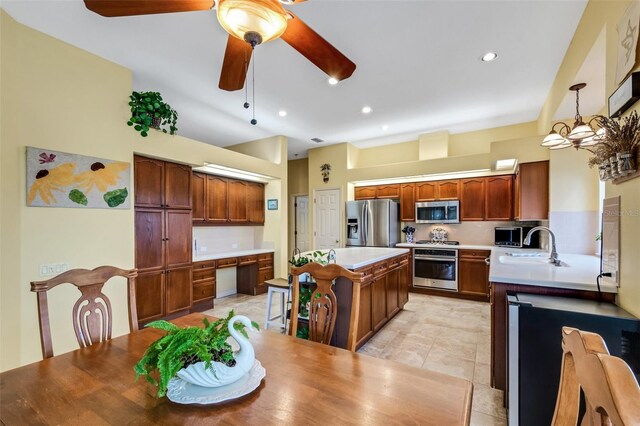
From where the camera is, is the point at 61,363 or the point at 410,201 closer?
the point at 61,363

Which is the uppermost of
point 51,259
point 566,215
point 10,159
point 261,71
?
point 261,71

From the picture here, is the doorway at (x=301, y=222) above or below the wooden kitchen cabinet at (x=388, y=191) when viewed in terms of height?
below

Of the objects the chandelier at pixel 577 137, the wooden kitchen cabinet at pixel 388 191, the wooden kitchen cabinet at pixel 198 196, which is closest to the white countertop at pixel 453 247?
the wooden kitchen cabinet at pixel 388 191

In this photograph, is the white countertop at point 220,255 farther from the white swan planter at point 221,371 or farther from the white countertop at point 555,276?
the white countertop at point 555,276

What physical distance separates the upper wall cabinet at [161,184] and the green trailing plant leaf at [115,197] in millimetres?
350

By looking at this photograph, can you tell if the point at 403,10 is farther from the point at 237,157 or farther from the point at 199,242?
the point at 199,242

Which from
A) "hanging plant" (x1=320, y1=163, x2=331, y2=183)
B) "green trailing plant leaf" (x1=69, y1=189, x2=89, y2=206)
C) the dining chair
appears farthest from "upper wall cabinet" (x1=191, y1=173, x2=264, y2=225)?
the dining chair

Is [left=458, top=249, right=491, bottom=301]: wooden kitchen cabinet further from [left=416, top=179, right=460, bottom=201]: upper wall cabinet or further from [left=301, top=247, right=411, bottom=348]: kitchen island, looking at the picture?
[left=301, top=247, right=411, bottom=348]: kitchen island

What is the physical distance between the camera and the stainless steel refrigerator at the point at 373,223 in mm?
5449

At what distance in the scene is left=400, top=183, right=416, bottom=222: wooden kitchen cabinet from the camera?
5590 mm

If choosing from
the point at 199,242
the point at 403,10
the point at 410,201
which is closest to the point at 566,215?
the point at 410,201

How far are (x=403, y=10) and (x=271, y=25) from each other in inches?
57.7

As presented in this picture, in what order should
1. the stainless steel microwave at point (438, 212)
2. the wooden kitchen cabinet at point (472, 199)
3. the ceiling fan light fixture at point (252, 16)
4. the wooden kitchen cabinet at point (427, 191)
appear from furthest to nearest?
the wooden kitchen cabinet at point (427, 191), the stainless steel microwave at point (438, 212), the wooden kitchen cabinet at point (472, 199), the ceiling fan light fixture at point (252, 16)

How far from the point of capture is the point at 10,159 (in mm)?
2338
